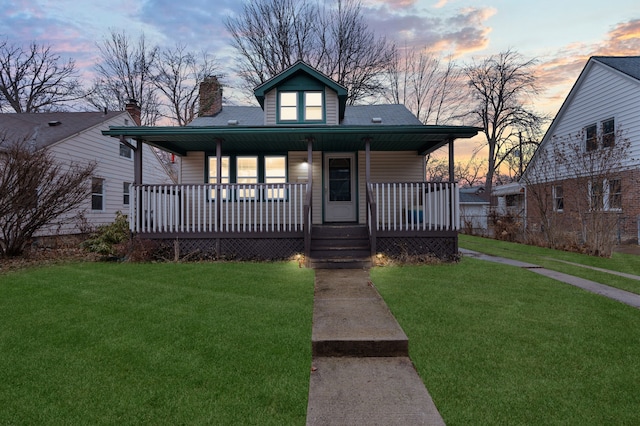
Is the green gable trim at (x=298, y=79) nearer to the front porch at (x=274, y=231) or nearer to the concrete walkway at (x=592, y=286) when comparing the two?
the front porch at (x=274, y=231)

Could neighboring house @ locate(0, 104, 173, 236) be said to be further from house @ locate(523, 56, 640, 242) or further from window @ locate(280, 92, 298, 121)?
house @ locate(523, 56, 640, 242)

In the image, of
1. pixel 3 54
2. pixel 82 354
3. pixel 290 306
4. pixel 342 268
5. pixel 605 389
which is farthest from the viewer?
pixel 3 54

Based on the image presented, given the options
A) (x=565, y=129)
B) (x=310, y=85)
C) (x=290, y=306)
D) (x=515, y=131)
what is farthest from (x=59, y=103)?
(x=515, y=131)

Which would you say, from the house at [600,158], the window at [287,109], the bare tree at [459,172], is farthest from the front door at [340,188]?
the bare tree at [459,172]

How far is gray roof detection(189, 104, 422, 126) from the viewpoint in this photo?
11.4 meters

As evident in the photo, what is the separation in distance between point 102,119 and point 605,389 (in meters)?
17.5

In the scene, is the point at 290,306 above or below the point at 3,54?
below

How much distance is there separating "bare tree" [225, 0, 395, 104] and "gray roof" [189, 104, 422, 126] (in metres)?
8.41

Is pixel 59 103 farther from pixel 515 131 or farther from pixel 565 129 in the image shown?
pixel 515 131

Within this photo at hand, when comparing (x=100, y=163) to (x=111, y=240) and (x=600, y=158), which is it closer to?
(x=111, y=240)

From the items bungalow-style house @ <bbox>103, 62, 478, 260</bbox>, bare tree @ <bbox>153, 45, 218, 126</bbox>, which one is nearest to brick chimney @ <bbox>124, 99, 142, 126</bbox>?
bungalow-style house @ <bbox>103, 62, 478, 260</bbox>

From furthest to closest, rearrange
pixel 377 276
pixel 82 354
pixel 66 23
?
pixel 66 23 < pixel 377 276 < pixel 82 354

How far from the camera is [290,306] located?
448cm

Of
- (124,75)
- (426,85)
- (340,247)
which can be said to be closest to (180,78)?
(124,75)
